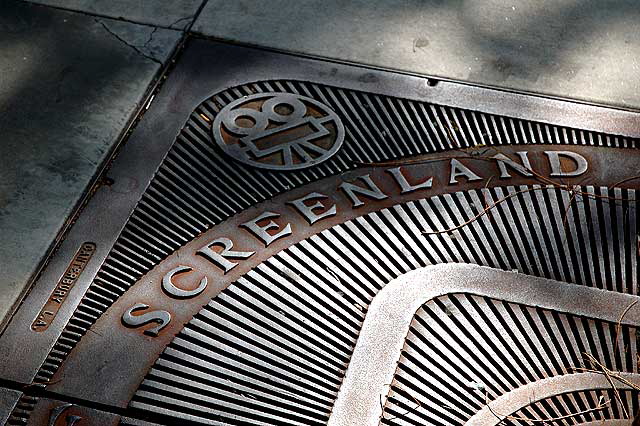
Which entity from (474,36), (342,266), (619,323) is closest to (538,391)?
(619,323)

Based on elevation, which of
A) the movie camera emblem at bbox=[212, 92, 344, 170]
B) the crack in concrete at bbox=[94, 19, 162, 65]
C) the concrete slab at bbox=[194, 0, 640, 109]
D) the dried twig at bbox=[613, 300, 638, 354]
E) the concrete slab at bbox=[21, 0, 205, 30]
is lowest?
the dried twig at bbox=[613, 300, 638, 354]

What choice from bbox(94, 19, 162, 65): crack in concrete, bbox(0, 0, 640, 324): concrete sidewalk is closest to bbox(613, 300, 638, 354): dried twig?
bbox(0, 0, 640, 324): concrete sidewalk

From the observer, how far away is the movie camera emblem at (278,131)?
2.41m

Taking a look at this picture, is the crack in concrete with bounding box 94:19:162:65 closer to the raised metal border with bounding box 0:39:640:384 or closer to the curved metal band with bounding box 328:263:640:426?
the raised metal border with bounding box 0:39:640:384

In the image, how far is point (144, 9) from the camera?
2.98m

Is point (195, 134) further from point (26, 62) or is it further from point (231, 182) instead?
point (26, 62)

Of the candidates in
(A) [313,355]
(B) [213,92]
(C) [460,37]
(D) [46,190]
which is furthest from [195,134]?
(C) [460,37]

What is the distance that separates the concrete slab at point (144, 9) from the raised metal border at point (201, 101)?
0.56 feet

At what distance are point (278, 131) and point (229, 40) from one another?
55 cm

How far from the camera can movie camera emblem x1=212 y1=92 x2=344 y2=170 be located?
2.41 meters

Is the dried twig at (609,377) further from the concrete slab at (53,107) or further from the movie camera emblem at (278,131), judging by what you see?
the concrete slab at (53,107)

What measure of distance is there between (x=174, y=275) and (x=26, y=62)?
1.12 metres

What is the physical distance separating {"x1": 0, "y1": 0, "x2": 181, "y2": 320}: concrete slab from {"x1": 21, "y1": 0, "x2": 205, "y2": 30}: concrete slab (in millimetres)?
45

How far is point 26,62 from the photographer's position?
2.72 meters
